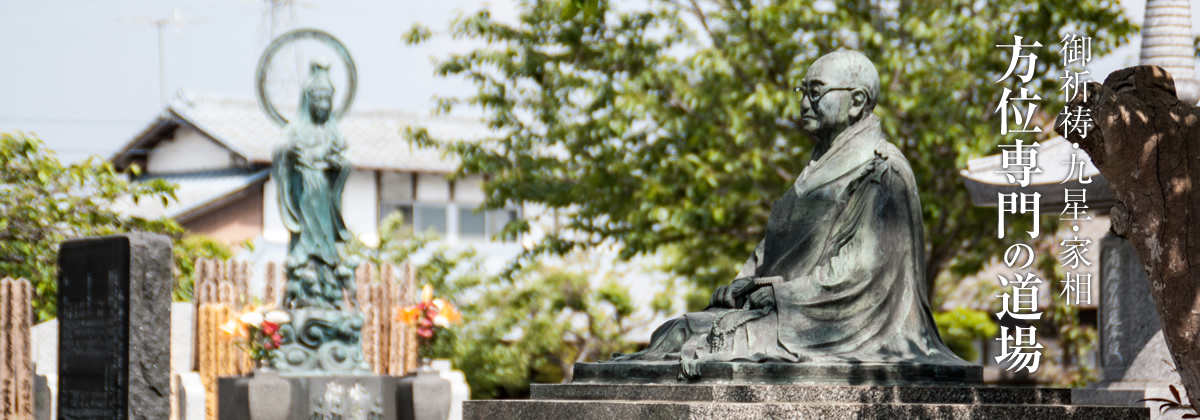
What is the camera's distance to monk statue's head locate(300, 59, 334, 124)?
13406 millimetres

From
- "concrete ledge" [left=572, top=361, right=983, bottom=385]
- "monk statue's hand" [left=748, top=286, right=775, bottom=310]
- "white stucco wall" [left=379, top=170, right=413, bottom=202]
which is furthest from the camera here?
"white stucco wall" [left=379, top=170, right=413, bottom=202]

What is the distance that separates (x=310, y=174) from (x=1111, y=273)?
23.1 ft

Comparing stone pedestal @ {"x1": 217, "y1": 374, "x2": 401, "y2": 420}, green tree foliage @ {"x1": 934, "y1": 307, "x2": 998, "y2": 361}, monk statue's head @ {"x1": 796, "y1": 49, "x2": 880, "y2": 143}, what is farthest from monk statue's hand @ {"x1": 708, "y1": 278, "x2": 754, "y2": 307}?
green tree foliage @ {"x1": 934, "y1": 307, "x2": 998, "y2": 361}

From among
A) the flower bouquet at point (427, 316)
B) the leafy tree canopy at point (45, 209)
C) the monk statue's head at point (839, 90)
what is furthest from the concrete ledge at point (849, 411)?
the leafy tree canopy at point (45, 209)

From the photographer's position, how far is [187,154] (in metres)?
28.0

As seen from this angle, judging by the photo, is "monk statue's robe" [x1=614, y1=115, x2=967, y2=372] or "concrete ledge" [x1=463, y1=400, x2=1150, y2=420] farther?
"monk statue's robe" [x1=614, y1=115, x2=967, y2=372]

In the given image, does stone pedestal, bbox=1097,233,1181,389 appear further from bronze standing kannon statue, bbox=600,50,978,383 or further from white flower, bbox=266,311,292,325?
white flower, bbox=266,311,292,325

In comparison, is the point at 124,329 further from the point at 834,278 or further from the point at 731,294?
the point at 834,278

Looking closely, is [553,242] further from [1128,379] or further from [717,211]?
[1128,379]

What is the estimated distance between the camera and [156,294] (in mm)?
7820

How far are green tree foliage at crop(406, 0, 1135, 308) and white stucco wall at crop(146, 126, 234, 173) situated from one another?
41.3ft

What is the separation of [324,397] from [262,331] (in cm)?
83

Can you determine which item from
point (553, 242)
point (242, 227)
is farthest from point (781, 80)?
point (242, 227)

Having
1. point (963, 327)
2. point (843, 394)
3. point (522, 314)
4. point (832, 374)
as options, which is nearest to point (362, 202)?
point (522, 314)
